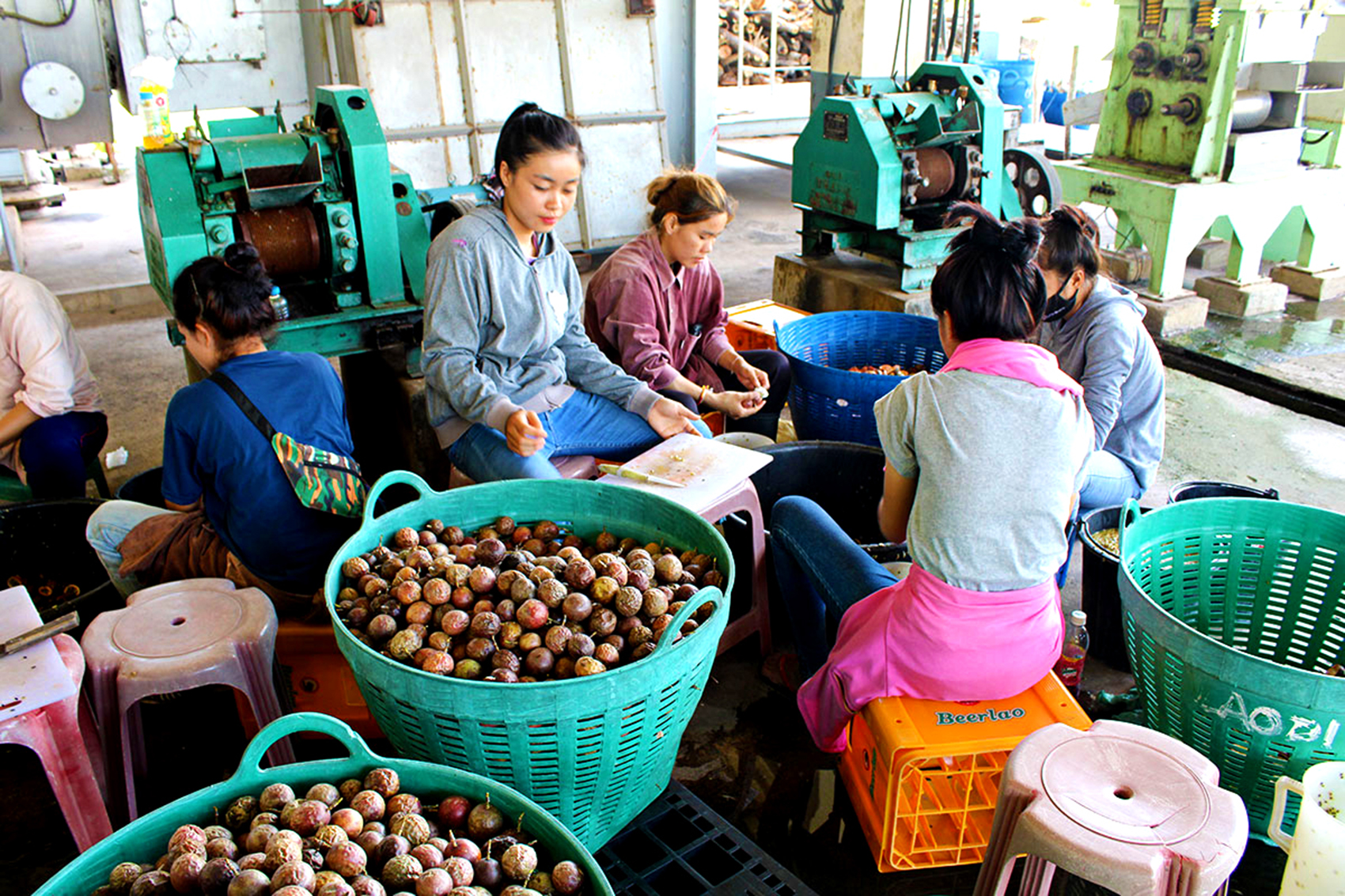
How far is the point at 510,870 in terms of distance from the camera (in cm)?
141

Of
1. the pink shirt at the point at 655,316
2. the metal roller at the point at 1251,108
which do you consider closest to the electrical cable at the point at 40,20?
the pink shirt at the point at 655,316

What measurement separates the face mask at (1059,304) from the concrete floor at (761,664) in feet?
2.85

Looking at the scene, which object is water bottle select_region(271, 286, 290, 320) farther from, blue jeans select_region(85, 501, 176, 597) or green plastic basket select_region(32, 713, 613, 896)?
green plastic basket select_region(32, 713, 613, 896)

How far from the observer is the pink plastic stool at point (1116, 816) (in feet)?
4.64

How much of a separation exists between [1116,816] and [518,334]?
1920 mm

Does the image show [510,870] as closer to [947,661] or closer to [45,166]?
[947,661]

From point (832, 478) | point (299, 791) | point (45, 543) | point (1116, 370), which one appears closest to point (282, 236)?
point (45, 543)

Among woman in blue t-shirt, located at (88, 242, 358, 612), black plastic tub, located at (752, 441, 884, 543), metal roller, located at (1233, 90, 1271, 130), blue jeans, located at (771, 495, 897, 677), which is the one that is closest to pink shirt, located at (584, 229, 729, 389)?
black plastic tub, located at (752, 441, 884, 543)

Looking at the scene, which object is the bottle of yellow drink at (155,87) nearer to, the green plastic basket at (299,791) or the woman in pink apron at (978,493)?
the green plastic basket at (299,791)

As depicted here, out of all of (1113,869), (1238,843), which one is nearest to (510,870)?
(1113,869)

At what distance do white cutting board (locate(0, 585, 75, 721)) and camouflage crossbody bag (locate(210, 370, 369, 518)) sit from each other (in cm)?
60

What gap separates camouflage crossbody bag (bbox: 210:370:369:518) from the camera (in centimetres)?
222

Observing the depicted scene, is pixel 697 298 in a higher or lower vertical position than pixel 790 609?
higher

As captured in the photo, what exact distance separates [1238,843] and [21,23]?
21.0 feet
